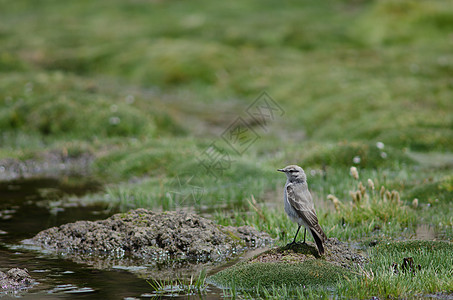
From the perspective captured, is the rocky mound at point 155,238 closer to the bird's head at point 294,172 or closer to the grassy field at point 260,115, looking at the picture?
the grassy field at point 260,115

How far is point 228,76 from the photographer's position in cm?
4700

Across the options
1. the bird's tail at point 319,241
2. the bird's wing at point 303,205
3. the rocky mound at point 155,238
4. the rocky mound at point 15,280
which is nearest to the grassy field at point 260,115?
the rocky mound at point 155,238

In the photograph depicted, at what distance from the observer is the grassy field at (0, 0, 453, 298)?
1605 cm

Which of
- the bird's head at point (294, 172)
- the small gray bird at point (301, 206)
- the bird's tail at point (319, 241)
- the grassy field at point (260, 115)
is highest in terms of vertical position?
the grassy field at point (260, 115)

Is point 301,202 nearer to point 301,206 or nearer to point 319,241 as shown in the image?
point 301,206

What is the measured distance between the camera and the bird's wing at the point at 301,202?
10.1 meters

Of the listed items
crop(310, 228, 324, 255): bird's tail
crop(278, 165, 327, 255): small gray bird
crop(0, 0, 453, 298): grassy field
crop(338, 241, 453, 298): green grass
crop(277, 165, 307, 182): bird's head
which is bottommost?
crop(338, 241, 453, 298): green grass

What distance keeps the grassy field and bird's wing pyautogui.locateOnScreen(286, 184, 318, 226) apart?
1.58 m

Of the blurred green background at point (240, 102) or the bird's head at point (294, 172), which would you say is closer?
the bird's head at point (294, 172)

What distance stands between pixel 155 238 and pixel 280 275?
132 inches

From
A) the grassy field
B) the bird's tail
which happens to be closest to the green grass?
the grassy field

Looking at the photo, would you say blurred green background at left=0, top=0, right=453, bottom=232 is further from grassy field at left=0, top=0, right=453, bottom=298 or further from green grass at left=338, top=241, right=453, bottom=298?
green grass at left=338, top=241, right=453, bottom=298

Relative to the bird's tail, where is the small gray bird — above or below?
above

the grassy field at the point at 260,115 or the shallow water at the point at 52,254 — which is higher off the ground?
the grassy field at the point at 260,115
